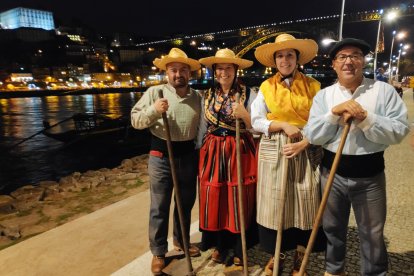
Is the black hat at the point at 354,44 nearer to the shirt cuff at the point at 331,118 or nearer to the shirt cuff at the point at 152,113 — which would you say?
the shirt cuff at the point at 331,118

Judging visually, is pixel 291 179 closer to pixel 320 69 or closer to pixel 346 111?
pixel 346 111

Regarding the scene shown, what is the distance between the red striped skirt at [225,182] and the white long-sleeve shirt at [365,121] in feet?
2.65

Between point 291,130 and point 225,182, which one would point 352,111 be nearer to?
point 291,130

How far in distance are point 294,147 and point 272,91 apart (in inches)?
23.2

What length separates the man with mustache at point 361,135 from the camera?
237 cm

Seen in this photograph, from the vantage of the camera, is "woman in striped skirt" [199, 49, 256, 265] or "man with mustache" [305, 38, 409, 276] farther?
"woman in striped skirt" [199, 49, 256, 265]

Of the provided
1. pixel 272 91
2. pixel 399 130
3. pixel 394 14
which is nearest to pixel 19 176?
pixel 272 91

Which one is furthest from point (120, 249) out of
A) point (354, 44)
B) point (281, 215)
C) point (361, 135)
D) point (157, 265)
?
point (354, 44)

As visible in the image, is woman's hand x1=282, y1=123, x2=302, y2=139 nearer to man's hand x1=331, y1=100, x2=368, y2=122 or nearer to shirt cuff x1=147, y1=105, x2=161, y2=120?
man's hand x1=331, y1=100, x2=368, y2=122

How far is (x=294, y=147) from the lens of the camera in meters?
2.77

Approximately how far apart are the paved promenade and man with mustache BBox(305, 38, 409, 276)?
89 cm

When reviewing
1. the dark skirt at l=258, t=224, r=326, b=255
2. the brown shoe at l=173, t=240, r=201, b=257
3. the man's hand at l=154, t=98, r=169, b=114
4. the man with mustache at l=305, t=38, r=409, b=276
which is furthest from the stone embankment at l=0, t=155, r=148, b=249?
the man with mustache at l=305, t=38, r=409, b=276

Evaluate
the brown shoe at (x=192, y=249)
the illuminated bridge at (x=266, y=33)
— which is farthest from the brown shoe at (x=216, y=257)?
the illuminated bridge at (x=266, y=33)

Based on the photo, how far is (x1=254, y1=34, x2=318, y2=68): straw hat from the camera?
2.95m
